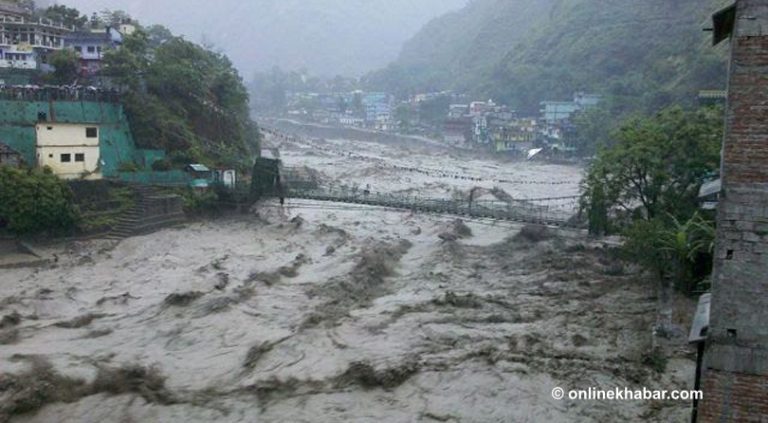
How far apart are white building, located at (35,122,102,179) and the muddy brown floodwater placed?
4090mm

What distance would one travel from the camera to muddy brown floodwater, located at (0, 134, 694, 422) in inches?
465

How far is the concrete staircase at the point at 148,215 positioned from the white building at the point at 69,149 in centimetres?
190

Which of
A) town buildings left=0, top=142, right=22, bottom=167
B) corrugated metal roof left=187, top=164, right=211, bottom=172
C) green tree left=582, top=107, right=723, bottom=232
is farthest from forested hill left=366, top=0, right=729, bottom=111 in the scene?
town buildings left=0, top=142, right=22, bottom=167

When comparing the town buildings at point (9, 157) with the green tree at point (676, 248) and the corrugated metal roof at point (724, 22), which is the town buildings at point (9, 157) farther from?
the corrugated metal roof at point (724, 22)

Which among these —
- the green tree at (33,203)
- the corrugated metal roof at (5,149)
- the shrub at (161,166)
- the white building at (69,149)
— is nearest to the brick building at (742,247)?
the green tree at (33,203)

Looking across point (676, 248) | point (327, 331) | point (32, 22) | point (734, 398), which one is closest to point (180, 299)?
point (327, 331)

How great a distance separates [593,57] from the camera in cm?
6788

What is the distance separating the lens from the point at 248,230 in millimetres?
26906

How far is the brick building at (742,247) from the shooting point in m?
6.55

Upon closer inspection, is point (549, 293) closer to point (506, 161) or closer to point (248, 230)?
point (248, 230)

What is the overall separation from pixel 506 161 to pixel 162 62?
3135 cm

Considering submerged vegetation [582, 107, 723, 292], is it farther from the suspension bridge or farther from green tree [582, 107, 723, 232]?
the suspension bridge

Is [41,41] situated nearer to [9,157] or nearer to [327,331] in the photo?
[9,157]

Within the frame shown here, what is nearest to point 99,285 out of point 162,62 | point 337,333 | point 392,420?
point 337,333
